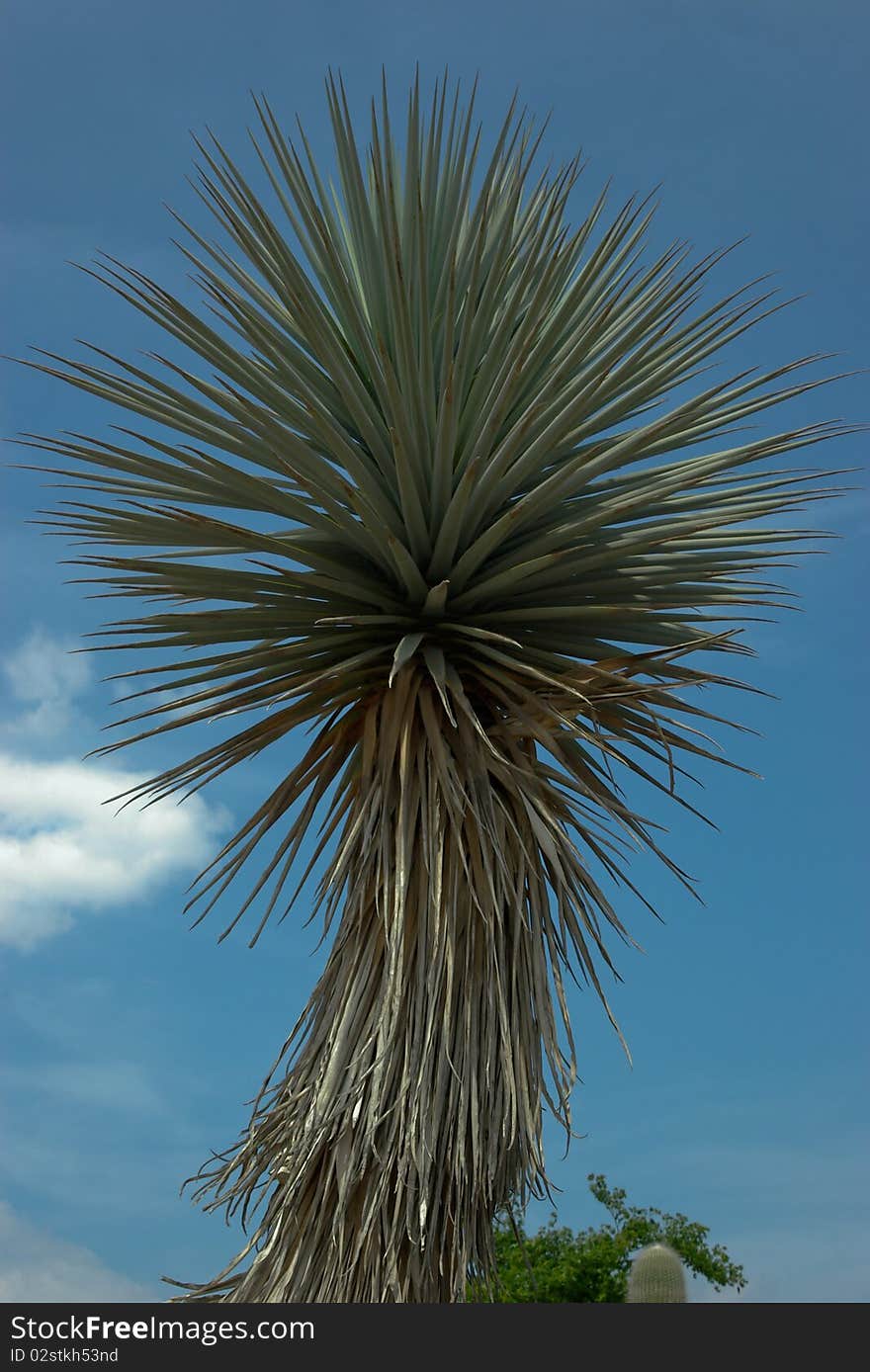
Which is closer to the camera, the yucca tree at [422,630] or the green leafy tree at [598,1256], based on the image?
the yucca tree at [422,630]

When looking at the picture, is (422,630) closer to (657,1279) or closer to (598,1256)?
(657,1279)

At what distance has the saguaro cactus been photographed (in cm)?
724

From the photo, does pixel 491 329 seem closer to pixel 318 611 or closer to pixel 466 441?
pixel 466 441

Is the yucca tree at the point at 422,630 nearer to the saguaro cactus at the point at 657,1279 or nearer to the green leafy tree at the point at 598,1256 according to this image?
the saguaro cactus at the point at 657,1279

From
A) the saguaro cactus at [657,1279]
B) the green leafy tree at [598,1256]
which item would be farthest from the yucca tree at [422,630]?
the green leafy tree at [598,1256]

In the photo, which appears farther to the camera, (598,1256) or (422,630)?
(598,1256)

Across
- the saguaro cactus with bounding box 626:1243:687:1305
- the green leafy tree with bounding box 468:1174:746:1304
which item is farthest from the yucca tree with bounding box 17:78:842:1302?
the green leafy tree with bounding box 468:1174:746:1304

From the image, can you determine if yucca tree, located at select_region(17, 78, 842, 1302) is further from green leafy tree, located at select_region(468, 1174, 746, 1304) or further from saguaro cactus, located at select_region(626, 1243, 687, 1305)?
green leafy tree, located at select_region(468, 1174, 746, 1304)

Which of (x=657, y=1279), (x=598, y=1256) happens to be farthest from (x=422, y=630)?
(x=598, y=1256)

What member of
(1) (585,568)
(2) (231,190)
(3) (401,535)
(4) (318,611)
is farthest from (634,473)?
(2) (231,190)

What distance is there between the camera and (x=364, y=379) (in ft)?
19.4

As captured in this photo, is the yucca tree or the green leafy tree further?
the green leafy tree

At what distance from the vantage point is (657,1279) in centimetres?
730

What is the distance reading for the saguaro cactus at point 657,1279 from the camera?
724cm
